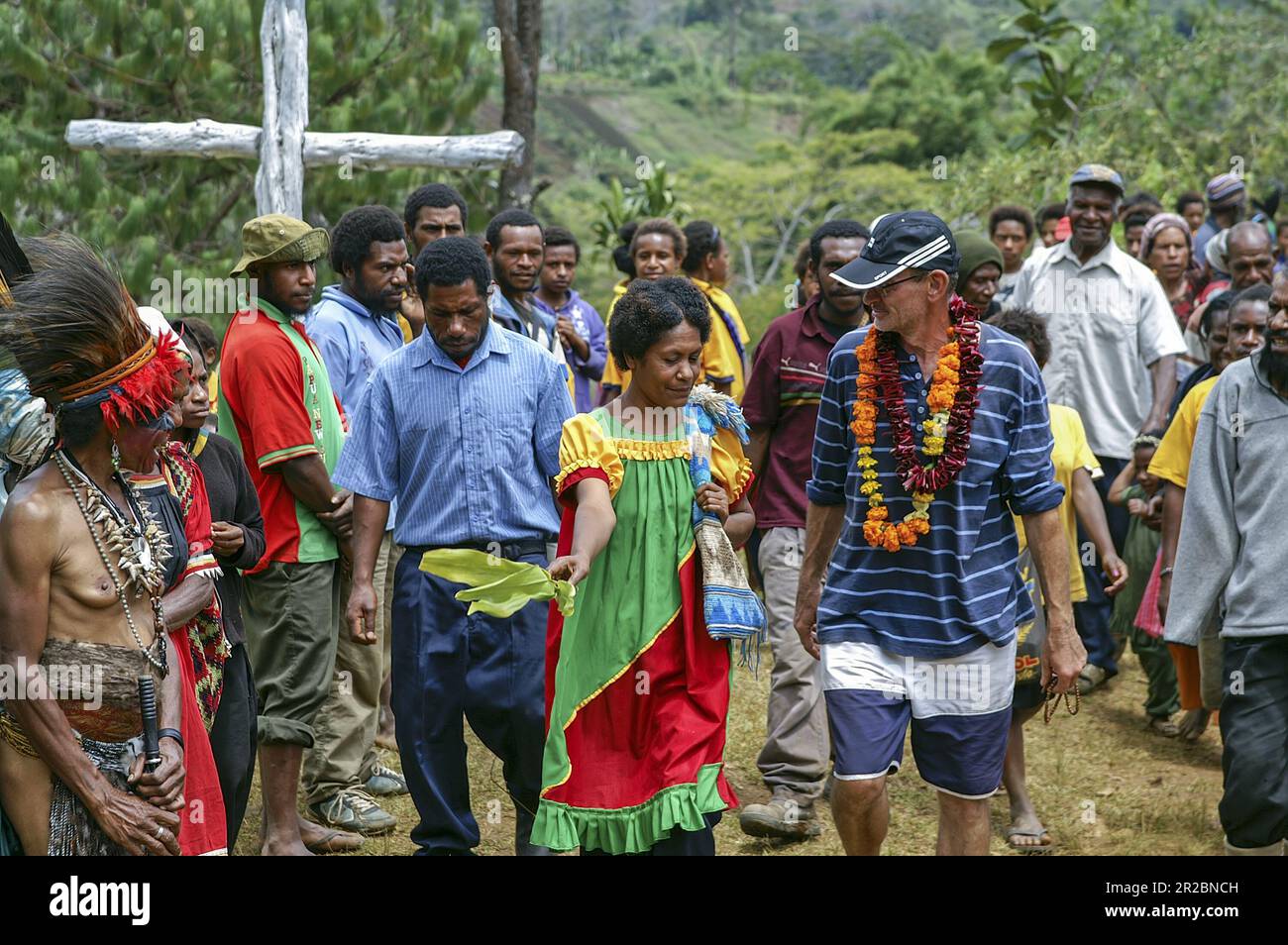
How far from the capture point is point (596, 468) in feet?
16.6

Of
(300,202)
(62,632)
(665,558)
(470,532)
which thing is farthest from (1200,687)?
(300,202)

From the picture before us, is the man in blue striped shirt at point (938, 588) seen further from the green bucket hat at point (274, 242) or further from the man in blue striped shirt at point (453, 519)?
the green bucket hat at point (274, 242)

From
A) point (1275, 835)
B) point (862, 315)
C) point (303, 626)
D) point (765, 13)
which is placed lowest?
point (1275, 835)

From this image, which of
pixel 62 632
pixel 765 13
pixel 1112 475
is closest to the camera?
pixel 62 632

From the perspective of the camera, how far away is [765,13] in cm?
6812

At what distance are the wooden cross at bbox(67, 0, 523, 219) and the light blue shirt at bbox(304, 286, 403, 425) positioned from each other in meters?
3.01

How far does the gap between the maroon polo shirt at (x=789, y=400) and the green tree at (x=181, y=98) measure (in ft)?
19.0

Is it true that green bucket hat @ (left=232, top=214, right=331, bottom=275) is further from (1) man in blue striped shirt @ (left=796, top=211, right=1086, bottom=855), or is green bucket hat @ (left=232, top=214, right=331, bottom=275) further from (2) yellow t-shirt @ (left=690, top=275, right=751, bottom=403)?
(2) yellow t-shirt @ (left=690, top=275, right=751, bottom=403)

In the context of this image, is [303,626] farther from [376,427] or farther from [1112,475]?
[1112,475]

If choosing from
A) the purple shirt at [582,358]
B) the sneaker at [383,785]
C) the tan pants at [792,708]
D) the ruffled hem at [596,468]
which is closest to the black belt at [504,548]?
the ruffled hem at [596,468]

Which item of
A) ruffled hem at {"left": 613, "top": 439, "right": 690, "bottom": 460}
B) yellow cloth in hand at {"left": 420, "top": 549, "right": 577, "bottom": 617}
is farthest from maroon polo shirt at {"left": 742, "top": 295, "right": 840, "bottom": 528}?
yellow cloth in hand at {"left": 420, "top": 549, "right": 577, "bottom": 617}

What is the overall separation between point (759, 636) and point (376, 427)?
1564 mm

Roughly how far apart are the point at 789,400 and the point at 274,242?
7.65 feet

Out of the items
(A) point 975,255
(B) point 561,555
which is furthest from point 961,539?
(A) point 975,255
